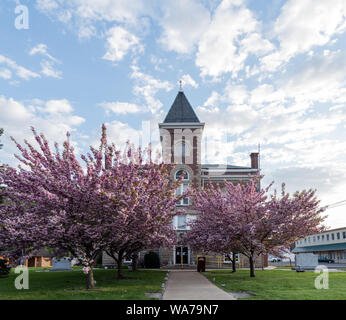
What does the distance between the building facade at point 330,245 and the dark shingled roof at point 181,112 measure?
40076 millimetres

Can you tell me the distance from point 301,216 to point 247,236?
3.89 meters

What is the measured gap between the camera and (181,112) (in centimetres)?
4047

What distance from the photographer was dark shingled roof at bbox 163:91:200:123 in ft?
130

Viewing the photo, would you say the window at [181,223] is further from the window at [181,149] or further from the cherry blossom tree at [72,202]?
the cherry blossom tree at [72,202]

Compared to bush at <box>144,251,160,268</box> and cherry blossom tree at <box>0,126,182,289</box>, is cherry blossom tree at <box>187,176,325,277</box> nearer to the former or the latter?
cherry blossom tree at <box>0,126,182,289</box>

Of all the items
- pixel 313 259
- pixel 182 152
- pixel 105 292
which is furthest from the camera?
pixel 182 152

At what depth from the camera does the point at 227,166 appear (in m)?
42.6

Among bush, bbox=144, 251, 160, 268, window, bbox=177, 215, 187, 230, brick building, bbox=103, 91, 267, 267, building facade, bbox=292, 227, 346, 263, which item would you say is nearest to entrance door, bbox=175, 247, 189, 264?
brick building, bbox=103, 91, 267, 267

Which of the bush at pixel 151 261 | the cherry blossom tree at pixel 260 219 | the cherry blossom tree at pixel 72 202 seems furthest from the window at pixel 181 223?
the cherry blossom tree at pixel 72 202

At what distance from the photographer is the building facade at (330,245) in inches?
2591

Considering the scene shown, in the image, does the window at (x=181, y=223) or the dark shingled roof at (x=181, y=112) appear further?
the dark shingled roof at (x=181, y=112)

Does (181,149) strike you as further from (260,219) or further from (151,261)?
(260,219)
